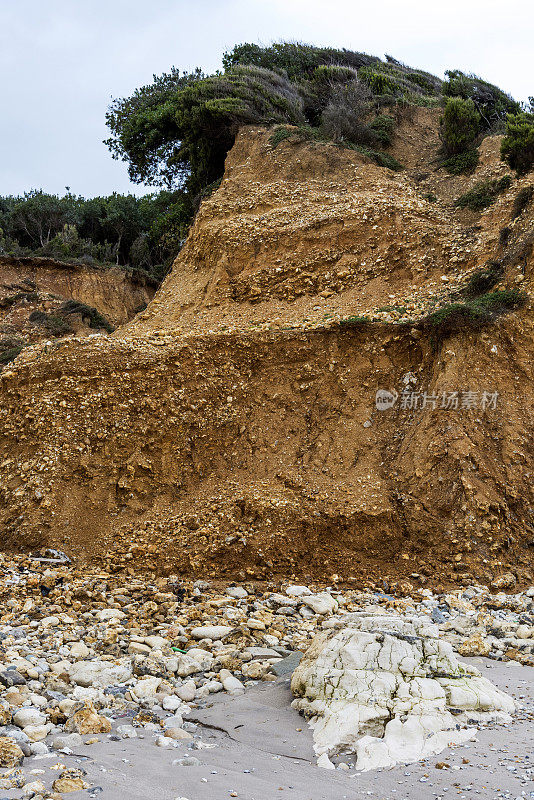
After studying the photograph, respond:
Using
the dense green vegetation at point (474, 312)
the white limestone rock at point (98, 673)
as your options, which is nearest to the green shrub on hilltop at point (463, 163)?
the dense green vegetation at point (474, 312)

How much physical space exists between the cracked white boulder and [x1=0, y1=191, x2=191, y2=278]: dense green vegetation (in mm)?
20422

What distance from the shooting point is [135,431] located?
10961mm

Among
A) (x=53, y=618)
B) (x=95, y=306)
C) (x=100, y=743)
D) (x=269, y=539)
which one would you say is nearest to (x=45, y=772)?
(x=100, y=743)

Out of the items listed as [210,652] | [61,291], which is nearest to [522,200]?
[210,652]

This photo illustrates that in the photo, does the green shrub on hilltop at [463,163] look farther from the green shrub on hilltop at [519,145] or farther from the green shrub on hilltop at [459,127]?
the green shrub on hilltop at [519,145]

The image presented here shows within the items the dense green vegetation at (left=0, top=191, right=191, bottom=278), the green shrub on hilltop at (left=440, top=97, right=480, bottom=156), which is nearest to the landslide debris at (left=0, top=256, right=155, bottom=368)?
the dense green vegetation at (left=0, top=191, right=191, bottom=278)

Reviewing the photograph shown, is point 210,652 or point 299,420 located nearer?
point 210,652

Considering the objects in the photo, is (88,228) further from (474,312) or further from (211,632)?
(211,632)

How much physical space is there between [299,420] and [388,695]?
20.7ft

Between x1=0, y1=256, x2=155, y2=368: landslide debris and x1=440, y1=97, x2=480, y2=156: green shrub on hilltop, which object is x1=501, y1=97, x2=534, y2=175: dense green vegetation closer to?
x1=440, y1=97, x2=480, y2=156: green shrub on hilltop

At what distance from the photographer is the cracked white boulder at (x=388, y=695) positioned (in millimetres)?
4754

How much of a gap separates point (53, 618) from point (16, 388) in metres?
4.90

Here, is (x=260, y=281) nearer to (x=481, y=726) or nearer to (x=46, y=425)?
(x=46, y=425)

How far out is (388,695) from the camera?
524cm
